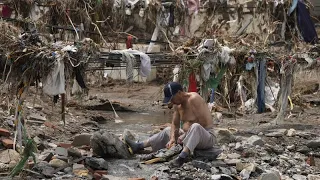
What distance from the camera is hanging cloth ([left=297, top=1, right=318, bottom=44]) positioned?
11828 millimetres

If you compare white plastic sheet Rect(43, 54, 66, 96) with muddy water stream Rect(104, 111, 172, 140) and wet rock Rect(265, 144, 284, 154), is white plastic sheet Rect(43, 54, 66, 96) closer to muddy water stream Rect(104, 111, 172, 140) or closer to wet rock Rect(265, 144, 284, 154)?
muddy water stream Rect(104, 111, 172, 140)

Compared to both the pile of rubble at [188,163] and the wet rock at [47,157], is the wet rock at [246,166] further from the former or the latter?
the wet rock at [47,157]

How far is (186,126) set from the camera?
24.6 feet

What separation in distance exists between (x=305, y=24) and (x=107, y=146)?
6.33 m

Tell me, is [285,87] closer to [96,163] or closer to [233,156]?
[233,156]

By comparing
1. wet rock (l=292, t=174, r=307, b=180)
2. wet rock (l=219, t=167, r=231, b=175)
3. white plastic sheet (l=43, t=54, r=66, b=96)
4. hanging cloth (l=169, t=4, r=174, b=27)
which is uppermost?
hanging cloth (l=169, t=4, r=174, b=27)

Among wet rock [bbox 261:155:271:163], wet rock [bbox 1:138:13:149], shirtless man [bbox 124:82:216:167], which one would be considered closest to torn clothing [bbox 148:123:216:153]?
shirtless man [bbox 124:82:216:167]

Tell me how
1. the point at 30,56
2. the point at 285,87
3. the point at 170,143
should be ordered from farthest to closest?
the point at 285,87
the point at 170,143
the point at 30,56

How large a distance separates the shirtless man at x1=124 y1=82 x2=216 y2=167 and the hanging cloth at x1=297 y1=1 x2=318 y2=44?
5.35 meters

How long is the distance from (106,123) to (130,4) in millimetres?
3018

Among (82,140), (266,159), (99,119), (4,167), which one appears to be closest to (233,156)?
(266,159)

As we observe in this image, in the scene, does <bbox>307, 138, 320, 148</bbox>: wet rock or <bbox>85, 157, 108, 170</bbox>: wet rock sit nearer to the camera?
<bbox>85, 157, 108, 170</bbox>: wet rock

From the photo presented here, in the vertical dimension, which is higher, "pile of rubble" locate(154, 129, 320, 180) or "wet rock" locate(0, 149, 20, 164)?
"wet rock" locate(0, 149, 20, 164)

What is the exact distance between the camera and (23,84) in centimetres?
691
